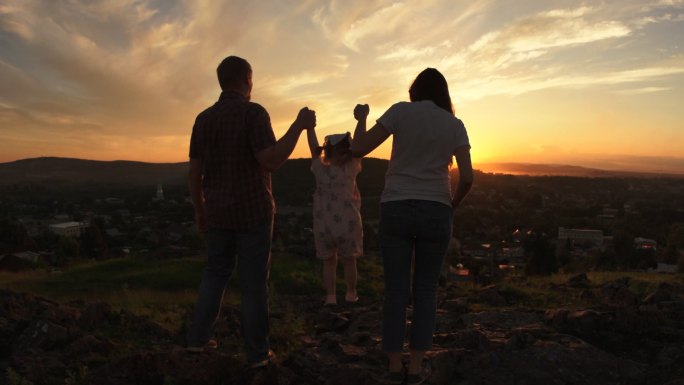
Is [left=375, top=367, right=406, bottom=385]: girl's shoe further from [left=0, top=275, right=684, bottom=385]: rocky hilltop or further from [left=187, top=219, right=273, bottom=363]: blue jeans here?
[left=187, top=219, right=273, bottom=363]: blue jeans

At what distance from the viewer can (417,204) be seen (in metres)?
3.06

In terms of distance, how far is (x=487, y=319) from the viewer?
541 centimetres

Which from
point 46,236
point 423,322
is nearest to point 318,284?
point 423,322

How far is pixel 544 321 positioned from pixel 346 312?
6.86 ft

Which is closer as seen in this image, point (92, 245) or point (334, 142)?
point (334, 142)

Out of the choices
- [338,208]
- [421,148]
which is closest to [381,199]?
[421,148]

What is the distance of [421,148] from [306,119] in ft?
2.50

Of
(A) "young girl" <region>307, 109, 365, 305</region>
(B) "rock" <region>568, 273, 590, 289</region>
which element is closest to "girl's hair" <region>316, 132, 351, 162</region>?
(A) "young girl" <region>307, 109, 365, 305</region>

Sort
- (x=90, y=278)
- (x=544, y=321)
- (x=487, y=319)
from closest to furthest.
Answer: (x=544, y=321), (x=487, y=319), (x=90, y=278)

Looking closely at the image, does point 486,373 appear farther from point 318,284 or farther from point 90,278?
point 90,278

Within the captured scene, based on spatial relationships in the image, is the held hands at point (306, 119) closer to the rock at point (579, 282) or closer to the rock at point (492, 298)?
the rock at point (492, 298)

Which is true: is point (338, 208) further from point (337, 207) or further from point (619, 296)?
point (619, 296)

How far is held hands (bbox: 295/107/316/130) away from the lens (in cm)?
321

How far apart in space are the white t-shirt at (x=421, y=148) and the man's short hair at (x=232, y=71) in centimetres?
98
